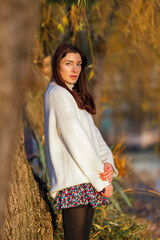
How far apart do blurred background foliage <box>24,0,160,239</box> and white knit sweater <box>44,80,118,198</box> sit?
0.99 meters

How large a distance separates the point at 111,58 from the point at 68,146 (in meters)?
7.79

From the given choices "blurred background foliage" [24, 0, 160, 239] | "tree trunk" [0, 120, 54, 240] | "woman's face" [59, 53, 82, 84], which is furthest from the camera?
"blurred background foliage" [24, 0, 160, 239]

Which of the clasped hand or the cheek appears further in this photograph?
the cheek

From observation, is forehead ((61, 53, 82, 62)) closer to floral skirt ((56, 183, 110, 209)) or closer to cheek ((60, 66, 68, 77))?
cheek ((60, 66, 68, 77))

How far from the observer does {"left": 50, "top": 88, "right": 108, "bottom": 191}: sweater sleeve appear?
2.09m

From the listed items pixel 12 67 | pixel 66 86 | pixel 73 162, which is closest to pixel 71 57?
pixel 66 86

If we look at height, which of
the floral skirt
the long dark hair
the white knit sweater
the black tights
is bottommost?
the black tights

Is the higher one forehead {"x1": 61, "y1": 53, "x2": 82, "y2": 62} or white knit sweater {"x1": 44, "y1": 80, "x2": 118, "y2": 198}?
forehead {"x1": 61, "y1": 53, "x2": 82, "y2": 62}

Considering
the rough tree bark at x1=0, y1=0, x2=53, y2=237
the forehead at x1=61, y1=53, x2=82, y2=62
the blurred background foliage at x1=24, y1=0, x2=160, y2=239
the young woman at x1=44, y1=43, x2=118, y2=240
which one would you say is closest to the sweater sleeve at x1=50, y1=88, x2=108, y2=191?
the young woman at x1=44, y1=43, x2=118, y2=240

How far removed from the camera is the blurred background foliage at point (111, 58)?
365cm

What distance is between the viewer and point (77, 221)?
2170mm

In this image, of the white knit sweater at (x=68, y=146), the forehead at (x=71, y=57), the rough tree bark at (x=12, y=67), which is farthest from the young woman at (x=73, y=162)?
the rough tree bark at (x=12, y=67)

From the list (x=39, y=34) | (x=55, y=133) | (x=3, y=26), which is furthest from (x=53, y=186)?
(x=39, y=34)

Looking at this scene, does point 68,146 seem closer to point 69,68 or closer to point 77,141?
point 77,141
